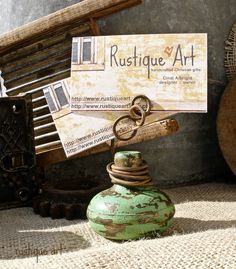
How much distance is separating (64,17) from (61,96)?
42 cm

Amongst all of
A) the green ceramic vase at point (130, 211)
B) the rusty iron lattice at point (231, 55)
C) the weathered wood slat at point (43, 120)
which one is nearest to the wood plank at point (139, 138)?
the weathered wood slat at point (43, 120)

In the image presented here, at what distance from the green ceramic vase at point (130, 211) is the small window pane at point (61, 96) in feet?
1.21

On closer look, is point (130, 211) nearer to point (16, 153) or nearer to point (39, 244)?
point (39, 244)

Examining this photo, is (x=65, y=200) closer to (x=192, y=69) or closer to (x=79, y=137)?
(x=79, y=137)

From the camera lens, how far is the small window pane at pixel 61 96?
176 cm

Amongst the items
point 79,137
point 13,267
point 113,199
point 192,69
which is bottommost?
point 13,267

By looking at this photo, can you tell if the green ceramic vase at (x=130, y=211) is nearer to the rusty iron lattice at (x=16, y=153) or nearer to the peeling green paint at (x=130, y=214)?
the peeling green paint at (x=130, y=214)

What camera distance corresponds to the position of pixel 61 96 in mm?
1785

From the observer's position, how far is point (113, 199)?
1485 millimetres

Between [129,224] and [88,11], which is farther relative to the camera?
[88,11]

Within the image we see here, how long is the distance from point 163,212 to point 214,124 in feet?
3.47

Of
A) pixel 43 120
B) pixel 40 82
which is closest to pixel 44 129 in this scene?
pixel 43 120

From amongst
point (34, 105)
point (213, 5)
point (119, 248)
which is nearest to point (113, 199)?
point (119, 248)

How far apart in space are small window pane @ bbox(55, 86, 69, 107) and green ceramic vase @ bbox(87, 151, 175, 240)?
37cm
